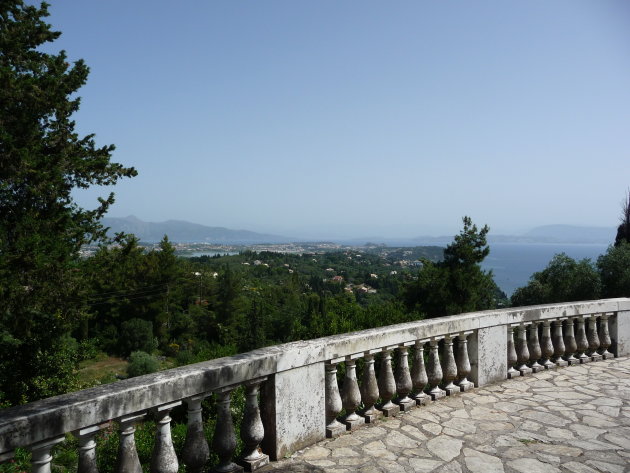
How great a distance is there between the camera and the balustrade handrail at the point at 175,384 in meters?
2.25

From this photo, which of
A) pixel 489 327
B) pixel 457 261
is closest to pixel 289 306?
pixel 457 261

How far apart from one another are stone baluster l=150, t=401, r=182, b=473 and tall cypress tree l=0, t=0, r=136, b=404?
11.6 metres

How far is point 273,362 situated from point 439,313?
65.4 feet

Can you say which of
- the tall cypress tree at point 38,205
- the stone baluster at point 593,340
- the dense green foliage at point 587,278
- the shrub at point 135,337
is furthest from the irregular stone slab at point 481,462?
the shrub at point 135,337

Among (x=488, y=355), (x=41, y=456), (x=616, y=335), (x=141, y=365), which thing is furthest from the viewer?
(x=141, y=365)

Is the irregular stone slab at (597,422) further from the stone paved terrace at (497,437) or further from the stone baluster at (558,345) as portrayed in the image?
the stone baluster at (558,345)

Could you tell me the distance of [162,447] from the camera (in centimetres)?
286

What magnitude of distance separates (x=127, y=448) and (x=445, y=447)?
2648mm

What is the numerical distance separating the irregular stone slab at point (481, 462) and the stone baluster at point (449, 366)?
1.44 metres

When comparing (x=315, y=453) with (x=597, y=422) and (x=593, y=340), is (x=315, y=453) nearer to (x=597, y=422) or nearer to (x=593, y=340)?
(x=597, y=422)

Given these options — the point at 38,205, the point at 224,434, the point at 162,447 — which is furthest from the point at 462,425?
the point at 38,205

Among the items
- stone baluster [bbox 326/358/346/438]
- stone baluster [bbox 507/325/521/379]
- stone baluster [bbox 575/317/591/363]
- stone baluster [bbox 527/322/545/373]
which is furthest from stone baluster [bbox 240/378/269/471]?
stone baluster [bbox 575/317/591/363]

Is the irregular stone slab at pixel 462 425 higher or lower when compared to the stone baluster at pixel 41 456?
lower

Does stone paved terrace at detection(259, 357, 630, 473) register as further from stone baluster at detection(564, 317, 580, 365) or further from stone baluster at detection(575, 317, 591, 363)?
stone baluster at detection(575, 317, 591, 363)
